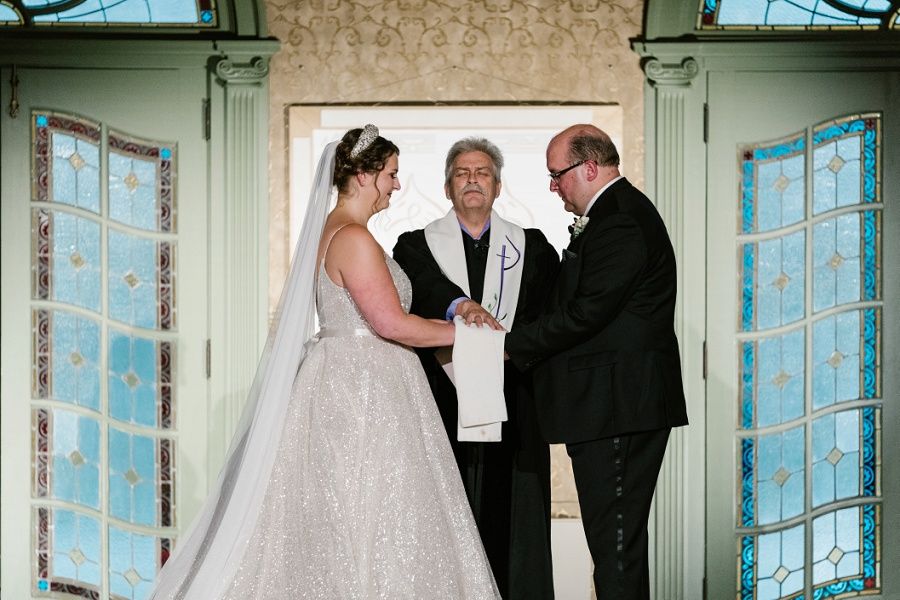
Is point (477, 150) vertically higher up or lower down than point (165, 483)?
higher up

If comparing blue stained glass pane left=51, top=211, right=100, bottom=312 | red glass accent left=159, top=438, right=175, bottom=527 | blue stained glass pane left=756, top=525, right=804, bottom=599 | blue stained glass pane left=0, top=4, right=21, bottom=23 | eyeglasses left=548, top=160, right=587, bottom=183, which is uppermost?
blue stained glass pane left=0, top=4, right=21, bottom=23

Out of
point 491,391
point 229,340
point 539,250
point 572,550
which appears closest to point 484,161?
point 539,250

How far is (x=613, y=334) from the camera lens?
336 cm

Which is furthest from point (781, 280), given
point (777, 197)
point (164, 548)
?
point (164, 548)

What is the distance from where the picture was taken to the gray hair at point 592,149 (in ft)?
11.2

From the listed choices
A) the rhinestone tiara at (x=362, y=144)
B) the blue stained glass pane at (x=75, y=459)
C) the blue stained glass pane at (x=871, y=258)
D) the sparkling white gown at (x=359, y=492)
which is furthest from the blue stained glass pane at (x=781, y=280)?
the blue stained glass pane at (x=75, y=459)

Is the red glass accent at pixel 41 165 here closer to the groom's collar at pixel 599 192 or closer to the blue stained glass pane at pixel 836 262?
the groom's collar at pixel 599 192

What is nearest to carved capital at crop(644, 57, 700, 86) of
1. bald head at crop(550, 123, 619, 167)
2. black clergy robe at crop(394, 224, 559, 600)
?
black clergy robe at crop(394, 224, 559, 600)

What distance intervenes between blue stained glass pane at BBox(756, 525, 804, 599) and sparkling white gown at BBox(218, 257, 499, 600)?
6.75 feet

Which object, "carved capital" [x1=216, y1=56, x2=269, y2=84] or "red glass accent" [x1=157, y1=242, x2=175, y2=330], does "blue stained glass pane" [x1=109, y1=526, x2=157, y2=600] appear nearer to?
"red glass accent" [x1=157, y1=242, x2=175, y2=330]

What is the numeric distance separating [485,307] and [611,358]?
67 cm

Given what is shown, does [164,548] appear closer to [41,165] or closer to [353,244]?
[41,165]

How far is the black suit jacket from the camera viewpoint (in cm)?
330

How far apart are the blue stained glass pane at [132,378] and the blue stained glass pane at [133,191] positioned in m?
0.51
